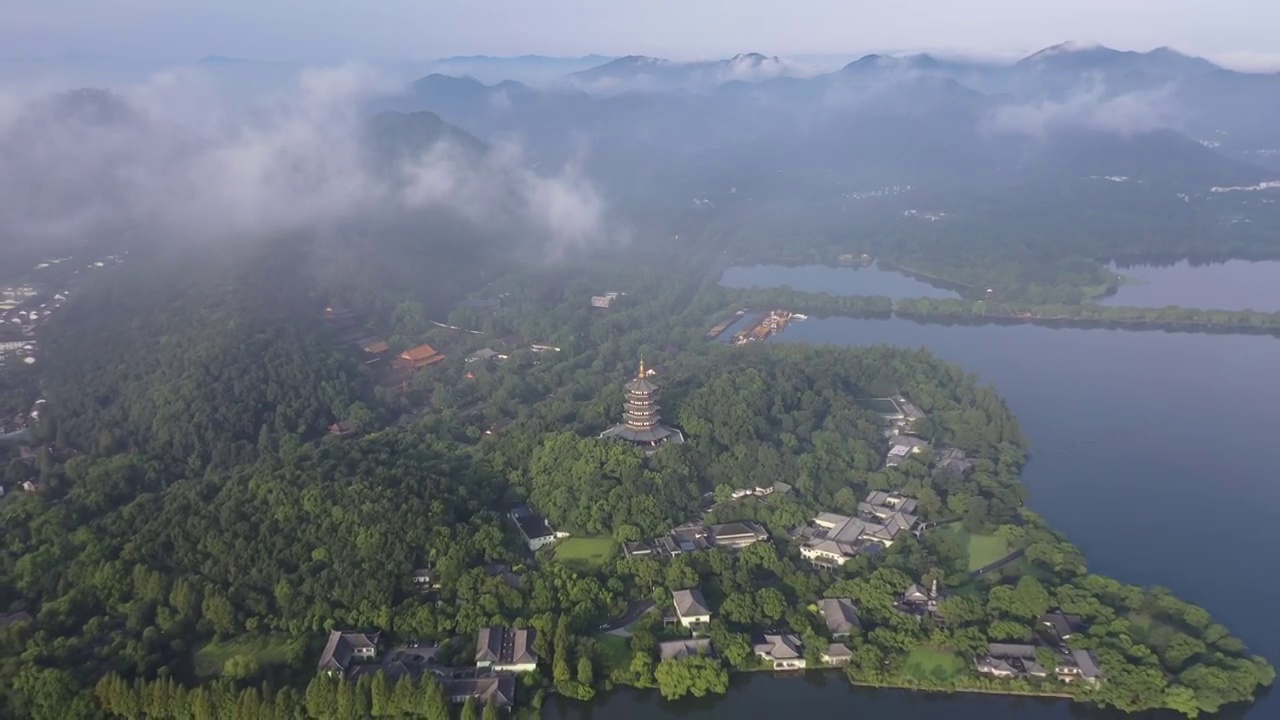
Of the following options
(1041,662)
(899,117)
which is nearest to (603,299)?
(1041,662)

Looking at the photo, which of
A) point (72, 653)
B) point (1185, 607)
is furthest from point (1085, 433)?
point (72, 653)

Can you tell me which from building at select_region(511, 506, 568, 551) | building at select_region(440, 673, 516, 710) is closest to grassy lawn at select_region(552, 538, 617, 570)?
building at select_region(511, 506, 568, 551)

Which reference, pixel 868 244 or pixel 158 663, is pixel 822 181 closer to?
pixel 868 244

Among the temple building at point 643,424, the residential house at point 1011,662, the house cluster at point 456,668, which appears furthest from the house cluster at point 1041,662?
the temple building at point 643,424

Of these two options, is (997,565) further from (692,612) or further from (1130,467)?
(1130,467)

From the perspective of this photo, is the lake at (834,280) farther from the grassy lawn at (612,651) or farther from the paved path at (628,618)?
the grassy lawn at (612,651)

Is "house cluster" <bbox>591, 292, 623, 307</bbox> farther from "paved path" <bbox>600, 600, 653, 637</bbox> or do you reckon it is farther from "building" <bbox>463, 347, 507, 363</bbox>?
"paved path" <bbox>600, 600, 653, 637</bbox>
